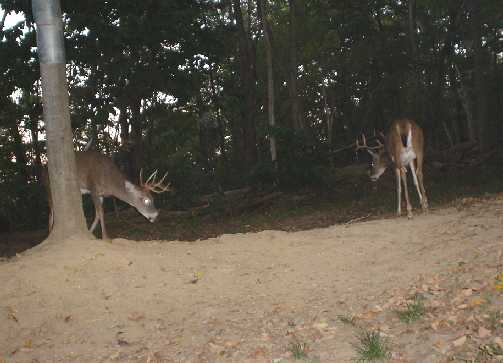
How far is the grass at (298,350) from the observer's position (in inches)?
192

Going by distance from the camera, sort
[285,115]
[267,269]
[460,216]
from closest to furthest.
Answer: [267,269]
[460,216]
[285,115]

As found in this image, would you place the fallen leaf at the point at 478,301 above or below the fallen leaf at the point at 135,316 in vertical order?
below

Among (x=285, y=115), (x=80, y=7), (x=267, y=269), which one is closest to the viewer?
(x=267, y=269)

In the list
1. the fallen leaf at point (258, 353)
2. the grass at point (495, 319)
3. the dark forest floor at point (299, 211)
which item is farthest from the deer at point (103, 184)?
the grass at point (495, 319)

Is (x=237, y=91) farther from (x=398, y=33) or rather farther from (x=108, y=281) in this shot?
(x=108, y=281)

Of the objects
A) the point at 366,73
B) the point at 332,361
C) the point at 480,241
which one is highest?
the point at 366,73

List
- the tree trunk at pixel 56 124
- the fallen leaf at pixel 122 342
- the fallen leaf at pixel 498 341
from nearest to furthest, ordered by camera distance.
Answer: the fallen leaf at pixel 498 341
the fallen leaf at pixel 122 342
the tree trunk at pixel 56 124

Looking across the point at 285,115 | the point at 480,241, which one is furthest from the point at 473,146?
the point at 480,241

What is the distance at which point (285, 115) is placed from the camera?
32438mm

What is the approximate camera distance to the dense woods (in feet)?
47.4

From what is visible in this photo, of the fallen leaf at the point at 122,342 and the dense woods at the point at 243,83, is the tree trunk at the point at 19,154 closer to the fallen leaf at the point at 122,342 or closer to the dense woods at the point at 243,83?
the dense woods at the point at 243,83

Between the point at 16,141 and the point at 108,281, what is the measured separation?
12.9m

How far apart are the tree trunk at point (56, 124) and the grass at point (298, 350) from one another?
3.90m

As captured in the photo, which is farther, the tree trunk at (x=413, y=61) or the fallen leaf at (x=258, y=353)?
the tree trunk at (x=413, y=61)
